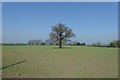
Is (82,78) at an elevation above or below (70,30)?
below

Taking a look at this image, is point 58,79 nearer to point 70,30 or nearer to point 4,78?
point 4,78

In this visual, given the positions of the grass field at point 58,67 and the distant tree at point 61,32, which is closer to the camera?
the grass field at point 58,67

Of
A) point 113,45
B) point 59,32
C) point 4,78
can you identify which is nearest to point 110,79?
point 4,78

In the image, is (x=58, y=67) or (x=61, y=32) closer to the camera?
(x=58, y=67)

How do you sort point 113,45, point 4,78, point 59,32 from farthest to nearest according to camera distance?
point 113,45 → point 59,32 → point 4,78

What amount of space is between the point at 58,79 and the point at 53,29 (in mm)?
66562

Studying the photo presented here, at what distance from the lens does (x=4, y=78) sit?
364 inches

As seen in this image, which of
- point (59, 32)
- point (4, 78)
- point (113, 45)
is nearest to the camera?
point (4, 78)

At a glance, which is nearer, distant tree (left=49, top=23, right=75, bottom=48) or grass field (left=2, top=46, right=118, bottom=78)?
grass field (left=2, top=46, right=118, bottom=78)

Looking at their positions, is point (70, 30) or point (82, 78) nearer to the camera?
point (82, 78)

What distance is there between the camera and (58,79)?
9.28 metres

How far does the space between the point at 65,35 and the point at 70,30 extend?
229 cm

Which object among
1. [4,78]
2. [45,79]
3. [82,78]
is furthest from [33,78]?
[82,78]

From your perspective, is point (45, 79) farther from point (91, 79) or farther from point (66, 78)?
point (91, 79)
